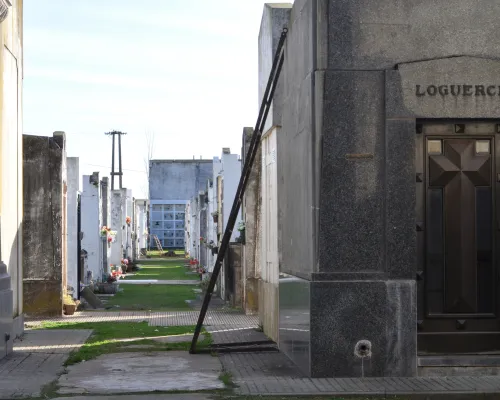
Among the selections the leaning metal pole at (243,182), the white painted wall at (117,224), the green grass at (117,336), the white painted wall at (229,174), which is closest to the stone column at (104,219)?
the white painted wall at (229,174)

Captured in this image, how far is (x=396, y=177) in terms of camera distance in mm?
10258

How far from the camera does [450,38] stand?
10.4 meters

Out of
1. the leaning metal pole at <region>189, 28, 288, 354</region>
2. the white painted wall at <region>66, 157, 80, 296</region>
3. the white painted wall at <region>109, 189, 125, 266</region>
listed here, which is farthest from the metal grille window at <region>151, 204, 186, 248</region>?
the leaning metal pole at <region>189, 28, 288, 354</region>

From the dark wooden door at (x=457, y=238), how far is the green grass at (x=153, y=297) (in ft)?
40.7

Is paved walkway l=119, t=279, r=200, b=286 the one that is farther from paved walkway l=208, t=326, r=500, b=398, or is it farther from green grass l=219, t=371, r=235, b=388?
green grass l=219, t=371, r=235, b=388

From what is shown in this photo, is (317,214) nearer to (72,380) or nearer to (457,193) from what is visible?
(457,193)

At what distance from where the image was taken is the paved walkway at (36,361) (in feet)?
31.8

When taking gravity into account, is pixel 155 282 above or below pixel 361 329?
below

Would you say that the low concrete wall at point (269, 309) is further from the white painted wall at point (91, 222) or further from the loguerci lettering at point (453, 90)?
the white painted wall at point (91, 222)

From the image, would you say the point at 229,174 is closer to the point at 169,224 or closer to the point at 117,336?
the point at 117,336

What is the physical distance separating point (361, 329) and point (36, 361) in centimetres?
392

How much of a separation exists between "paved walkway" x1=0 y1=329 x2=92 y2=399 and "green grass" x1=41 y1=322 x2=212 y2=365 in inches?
7.1

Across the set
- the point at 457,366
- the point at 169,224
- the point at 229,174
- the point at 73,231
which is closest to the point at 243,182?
the point at 457,366

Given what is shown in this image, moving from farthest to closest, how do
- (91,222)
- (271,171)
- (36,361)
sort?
(91,222), (271,171), (36,361)
